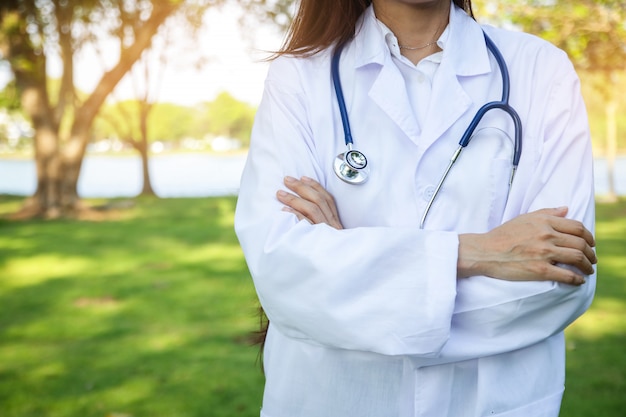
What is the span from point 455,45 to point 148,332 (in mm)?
3946

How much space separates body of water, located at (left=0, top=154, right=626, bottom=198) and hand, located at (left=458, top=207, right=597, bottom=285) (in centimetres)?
1750

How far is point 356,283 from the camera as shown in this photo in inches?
53.3

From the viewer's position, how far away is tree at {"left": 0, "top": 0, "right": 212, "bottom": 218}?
10789 millimetres

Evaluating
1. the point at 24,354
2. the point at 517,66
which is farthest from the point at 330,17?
the point at 24,354

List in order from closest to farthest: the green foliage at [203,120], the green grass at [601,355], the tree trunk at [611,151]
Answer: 1. the green grass at [601,355]
2. the tree trunk at [611,151]
3. the green foliage at [203,120]

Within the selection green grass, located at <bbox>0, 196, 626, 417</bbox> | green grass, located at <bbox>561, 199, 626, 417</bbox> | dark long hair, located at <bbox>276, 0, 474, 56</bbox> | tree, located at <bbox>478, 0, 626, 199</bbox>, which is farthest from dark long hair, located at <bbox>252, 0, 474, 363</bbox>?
tree, located at <bbox>478, 0, 626, 199</bbox>

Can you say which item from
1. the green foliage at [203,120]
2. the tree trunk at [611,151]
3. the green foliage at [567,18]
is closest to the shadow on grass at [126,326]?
the green foliage at [567,18]

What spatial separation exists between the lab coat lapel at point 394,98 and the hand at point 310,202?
0.75 ft

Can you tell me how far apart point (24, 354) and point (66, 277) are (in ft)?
8.10

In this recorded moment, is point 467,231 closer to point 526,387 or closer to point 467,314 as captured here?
point 467,314

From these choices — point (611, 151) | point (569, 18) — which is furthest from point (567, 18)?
point (611, 151)

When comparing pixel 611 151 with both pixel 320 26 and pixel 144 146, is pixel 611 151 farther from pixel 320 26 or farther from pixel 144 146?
pixel 320 26

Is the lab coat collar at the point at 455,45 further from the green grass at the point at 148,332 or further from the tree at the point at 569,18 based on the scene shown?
the tree at the point at 569,18

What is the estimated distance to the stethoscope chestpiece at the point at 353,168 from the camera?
149 centimetres
